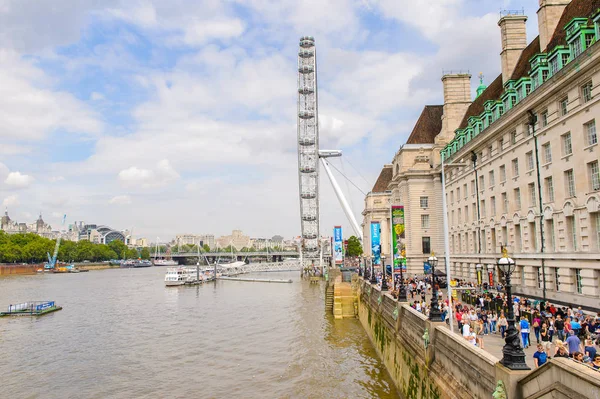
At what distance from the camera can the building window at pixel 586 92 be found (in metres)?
22.3

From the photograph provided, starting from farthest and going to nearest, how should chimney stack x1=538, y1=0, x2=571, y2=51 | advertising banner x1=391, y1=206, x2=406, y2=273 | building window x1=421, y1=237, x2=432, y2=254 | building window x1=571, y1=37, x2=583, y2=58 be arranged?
building window x1=421, y1=237, x2=432, y2=254 → advertising banner x1=391, y1=206, x2=406, y2=273 → chimney stack x1=538, y1=0, x2=571, y2=51 → building window x1=571, y1=37, x2=583, y2=58

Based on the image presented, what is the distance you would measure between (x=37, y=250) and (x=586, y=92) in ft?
481

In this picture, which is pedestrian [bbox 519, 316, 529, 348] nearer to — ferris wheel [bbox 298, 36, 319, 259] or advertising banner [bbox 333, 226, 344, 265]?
advertising banner [bbox 333, 226, 344, 265]

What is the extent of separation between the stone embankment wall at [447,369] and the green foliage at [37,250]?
13029cm

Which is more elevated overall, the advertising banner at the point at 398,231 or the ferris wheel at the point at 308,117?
the ferris wheel at the point at 308,117

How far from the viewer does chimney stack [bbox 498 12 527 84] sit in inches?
1502

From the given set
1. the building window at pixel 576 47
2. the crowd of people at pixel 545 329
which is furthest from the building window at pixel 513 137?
the crowd of people at pixel 545 329

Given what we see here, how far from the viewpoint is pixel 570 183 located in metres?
24.5

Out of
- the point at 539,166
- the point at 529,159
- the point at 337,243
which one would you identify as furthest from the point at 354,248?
the point at 539,166

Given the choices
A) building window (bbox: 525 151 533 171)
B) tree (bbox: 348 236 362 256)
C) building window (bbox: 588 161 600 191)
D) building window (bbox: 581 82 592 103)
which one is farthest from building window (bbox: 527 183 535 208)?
tree (bbox: 348 236 362 256)

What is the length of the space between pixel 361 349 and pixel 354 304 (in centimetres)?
1397

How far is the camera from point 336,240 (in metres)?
78.8

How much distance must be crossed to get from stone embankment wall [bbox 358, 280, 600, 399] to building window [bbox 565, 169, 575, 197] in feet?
34.6

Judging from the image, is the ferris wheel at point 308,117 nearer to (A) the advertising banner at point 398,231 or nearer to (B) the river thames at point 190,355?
(B) the river thames at point 190,355
